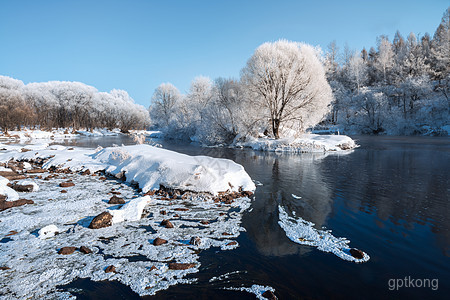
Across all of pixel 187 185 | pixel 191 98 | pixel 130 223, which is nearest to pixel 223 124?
pixel 191 98

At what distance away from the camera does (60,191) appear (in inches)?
329

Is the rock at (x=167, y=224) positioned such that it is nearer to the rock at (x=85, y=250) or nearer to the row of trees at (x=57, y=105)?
the rock at (x=85, y=250)

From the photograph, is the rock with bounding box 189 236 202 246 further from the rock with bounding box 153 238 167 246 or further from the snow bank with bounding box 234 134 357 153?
the snow bank with bounding box 234 134 357 153

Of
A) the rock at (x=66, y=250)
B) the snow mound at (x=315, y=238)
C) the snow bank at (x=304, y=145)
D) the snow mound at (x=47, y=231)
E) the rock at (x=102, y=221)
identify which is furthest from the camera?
the snow bank at (x=304, y=145)

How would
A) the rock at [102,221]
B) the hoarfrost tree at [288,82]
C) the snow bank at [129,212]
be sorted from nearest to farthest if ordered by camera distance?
the rock at [102,221] < the snow bank at [129,212] < the hoarfrost tree at [288,82]

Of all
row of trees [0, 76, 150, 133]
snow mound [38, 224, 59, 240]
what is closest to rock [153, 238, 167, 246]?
snow mound [38, 224, 59, 240]

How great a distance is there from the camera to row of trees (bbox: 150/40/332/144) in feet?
80.0

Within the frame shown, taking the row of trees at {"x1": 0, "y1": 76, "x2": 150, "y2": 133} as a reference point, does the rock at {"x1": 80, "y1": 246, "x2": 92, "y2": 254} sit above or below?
below

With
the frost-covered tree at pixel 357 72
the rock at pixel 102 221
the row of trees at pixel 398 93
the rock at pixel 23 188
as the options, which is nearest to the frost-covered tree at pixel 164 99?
the row of trees at pixel 398 93

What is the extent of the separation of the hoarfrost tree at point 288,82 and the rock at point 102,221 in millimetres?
22670

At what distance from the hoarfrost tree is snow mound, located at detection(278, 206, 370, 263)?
69.6 ft

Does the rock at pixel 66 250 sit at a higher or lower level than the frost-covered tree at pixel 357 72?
lower

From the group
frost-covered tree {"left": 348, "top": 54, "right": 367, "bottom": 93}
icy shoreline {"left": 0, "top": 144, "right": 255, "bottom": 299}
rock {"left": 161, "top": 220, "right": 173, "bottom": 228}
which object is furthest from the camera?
frost-covered tree {"left": 348, "top": 54, "right": 367, "bottom": 93}

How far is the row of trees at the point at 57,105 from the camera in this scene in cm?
5231
